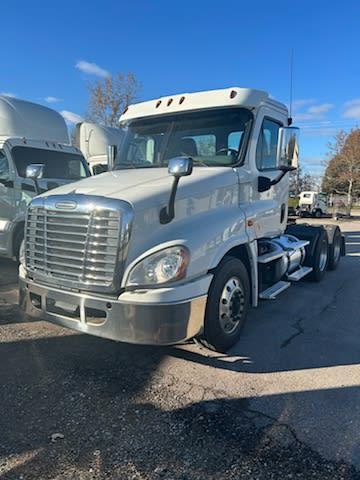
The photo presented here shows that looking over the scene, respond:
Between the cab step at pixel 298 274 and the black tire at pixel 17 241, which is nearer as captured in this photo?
the cab step at pixel 298 274

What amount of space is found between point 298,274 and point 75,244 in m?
4.11

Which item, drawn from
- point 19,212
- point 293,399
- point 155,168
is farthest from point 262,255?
point 19,212

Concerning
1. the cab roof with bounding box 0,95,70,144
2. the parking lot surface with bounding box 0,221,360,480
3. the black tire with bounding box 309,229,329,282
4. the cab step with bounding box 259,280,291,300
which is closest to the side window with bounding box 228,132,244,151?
the cab step with bounding box 259,280,291,300

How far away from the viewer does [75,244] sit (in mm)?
3758

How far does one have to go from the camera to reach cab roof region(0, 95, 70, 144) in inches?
357

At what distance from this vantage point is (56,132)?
10.2 m

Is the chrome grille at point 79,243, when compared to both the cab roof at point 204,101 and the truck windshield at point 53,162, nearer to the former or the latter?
the cab roof at point 204,101

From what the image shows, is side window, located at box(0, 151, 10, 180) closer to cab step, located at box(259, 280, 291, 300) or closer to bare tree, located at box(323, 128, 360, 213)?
cab step, located at box(259, 280, 291, 300)

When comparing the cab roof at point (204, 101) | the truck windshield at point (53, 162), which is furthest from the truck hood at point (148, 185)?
the truck windshield at point (53, 162)

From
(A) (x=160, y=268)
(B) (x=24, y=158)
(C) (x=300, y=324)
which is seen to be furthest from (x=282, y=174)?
(B) (x=24, y=158)

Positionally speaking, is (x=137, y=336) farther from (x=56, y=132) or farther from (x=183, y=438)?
(x=56, y=132)

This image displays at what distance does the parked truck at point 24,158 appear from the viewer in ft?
26.3

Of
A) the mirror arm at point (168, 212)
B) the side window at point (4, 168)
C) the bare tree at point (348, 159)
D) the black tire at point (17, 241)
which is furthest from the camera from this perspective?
the bare tree at point (348, 159)

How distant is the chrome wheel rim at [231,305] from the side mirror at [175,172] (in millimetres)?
970
